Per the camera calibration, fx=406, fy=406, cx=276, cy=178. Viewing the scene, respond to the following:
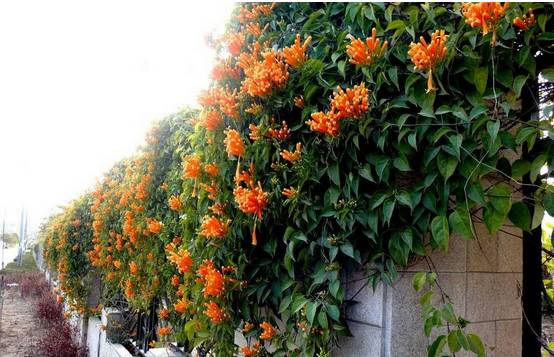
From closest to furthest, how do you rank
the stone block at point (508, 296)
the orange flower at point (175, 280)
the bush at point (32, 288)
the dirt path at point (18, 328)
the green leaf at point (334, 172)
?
the green leaf at point (334, 172), the stone block at point (508, 296), the orange flower at point (175, 280), the dirt path at point (18, 328), the bush at point (32, 288)

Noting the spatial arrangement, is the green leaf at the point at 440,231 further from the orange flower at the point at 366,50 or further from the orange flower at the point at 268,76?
the orange flower at the point at 268,76

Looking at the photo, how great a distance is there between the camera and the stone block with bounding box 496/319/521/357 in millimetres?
1696

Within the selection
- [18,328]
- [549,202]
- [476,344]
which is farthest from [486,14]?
[18,328]

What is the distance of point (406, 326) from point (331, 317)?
26 cm

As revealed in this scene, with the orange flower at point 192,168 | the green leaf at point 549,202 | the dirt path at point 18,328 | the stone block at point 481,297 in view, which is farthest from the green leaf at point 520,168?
the dirt path at point 18,328

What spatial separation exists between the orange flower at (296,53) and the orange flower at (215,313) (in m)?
1.00

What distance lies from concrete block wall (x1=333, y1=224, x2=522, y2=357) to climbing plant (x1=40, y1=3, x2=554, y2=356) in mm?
72

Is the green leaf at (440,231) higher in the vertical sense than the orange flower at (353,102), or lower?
lower

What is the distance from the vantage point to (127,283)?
11.6ft

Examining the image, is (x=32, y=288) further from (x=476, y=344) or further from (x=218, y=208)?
(x=476, y=344)

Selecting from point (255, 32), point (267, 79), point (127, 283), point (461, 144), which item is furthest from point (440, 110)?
point (127, 283)

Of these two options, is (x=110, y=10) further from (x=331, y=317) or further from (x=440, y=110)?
(x=331, y=317)

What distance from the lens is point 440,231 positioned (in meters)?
1.20

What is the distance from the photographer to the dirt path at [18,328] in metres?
6.79
